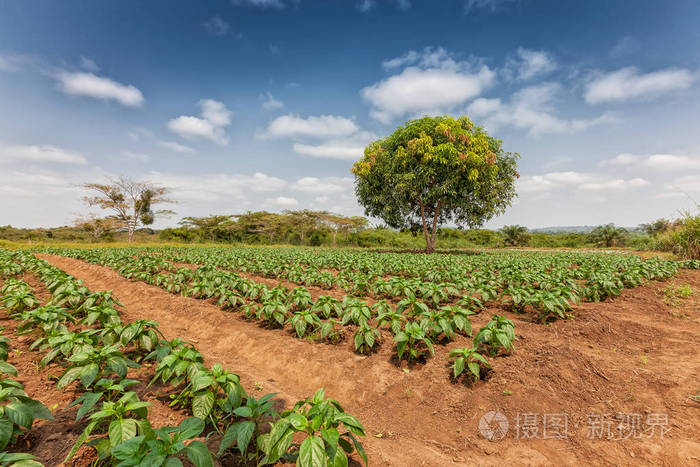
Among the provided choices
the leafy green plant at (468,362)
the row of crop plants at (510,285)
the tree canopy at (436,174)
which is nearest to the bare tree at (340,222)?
the tree canopy at (436,174)

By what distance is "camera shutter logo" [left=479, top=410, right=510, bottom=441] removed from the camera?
8.29 ft

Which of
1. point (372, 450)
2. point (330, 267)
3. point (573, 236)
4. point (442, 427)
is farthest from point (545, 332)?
point (573, 236)

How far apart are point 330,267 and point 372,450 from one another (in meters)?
10.3

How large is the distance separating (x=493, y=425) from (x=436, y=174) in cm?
1877

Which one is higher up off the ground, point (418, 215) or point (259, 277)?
point (418, 215)

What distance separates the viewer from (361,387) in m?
3.40

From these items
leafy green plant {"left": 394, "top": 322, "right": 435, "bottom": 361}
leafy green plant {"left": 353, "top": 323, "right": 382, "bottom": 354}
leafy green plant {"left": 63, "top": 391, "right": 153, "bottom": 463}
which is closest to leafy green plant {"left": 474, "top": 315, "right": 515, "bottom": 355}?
leafy green plant {"left": 394, "top": 322, "right": 435, "bottom": 361}

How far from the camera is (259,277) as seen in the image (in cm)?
1109

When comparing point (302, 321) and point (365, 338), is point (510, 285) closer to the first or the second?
point (365, 338)

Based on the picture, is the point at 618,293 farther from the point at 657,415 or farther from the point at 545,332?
the point at 657,415

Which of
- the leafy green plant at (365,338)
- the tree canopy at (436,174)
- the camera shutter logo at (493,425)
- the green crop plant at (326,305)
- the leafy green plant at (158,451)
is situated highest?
the tree canopy at (436,174)

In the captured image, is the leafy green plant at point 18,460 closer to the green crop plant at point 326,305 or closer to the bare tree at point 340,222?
the green crop plant at point 326,305

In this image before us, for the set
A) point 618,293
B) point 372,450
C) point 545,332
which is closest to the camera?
point 372,450

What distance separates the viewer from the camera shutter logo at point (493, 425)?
8.29 ft
